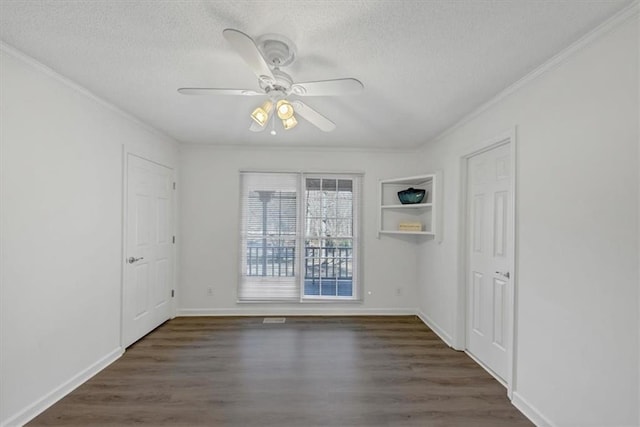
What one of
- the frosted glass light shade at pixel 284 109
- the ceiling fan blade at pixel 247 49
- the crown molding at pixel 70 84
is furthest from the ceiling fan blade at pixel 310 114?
the crown molding at pixel 70 84

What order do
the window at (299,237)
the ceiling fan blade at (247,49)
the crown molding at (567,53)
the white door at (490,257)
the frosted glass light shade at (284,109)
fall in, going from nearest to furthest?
the ceiling fan blade at (247,49) < the crown molding at (567,53) < the frosted glass light shade at (284,109) < the white door at (490,257) < the window at (299,237)

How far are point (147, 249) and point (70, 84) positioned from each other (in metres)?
1.81

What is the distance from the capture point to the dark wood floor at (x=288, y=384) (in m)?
2.05

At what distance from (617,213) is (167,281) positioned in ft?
14.2

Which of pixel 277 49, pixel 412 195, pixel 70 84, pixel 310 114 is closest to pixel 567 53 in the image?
pixel 310 114

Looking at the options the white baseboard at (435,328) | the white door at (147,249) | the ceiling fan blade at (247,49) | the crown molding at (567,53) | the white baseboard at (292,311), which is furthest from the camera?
the white baseboard at (292,311)

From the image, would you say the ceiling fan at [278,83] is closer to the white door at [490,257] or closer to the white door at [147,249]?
the white door at [490,257]

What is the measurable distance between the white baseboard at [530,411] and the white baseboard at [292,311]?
2056 mm

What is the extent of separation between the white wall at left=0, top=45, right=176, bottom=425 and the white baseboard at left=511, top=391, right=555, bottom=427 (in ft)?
11.2

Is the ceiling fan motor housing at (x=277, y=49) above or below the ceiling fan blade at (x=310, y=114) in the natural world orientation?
above

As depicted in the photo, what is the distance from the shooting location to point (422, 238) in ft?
13.4

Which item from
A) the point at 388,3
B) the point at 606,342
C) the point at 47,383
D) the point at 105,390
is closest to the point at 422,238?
the point at 606,342

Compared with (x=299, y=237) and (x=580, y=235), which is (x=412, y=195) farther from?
(x=580, y=235)

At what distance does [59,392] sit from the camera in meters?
2.22
